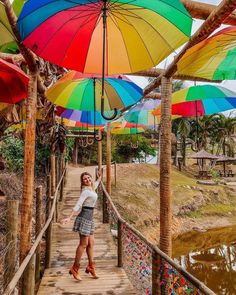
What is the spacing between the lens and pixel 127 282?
5105mm

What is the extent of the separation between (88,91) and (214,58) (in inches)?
102

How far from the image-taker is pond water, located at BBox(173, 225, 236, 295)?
11633 millimetres

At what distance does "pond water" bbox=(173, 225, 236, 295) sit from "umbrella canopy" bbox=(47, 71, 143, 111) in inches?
325

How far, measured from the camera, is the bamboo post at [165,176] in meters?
3.97

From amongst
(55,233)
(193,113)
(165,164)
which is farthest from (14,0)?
(55,233)

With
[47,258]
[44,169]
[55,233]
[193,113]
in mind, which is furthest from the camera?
[44,169]

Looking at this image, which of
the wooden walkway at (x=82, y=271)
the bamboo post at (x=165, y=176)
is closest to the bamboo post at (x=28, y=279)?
the wooden walkway at (x=82, y=271)

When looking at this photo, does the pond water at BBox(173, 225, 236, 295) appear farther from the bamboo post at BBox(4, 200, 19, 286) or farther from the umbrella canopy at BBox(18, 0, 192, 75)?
the umbrella canopy at BBox(18, 0, 192, 75)

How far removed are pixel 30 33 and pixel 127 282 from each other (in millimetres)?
3886

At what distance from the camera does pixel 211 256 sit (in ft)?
47.0

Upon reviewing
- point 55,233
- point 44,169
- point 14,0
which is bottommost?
point 55,233

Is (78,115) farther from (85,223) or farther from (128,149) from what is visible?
(128,149)

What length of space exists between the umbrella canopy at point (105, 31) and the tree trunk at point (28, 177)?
1.50ft

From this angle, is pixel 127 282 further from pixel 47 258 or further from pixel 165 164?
pixel 165 164
